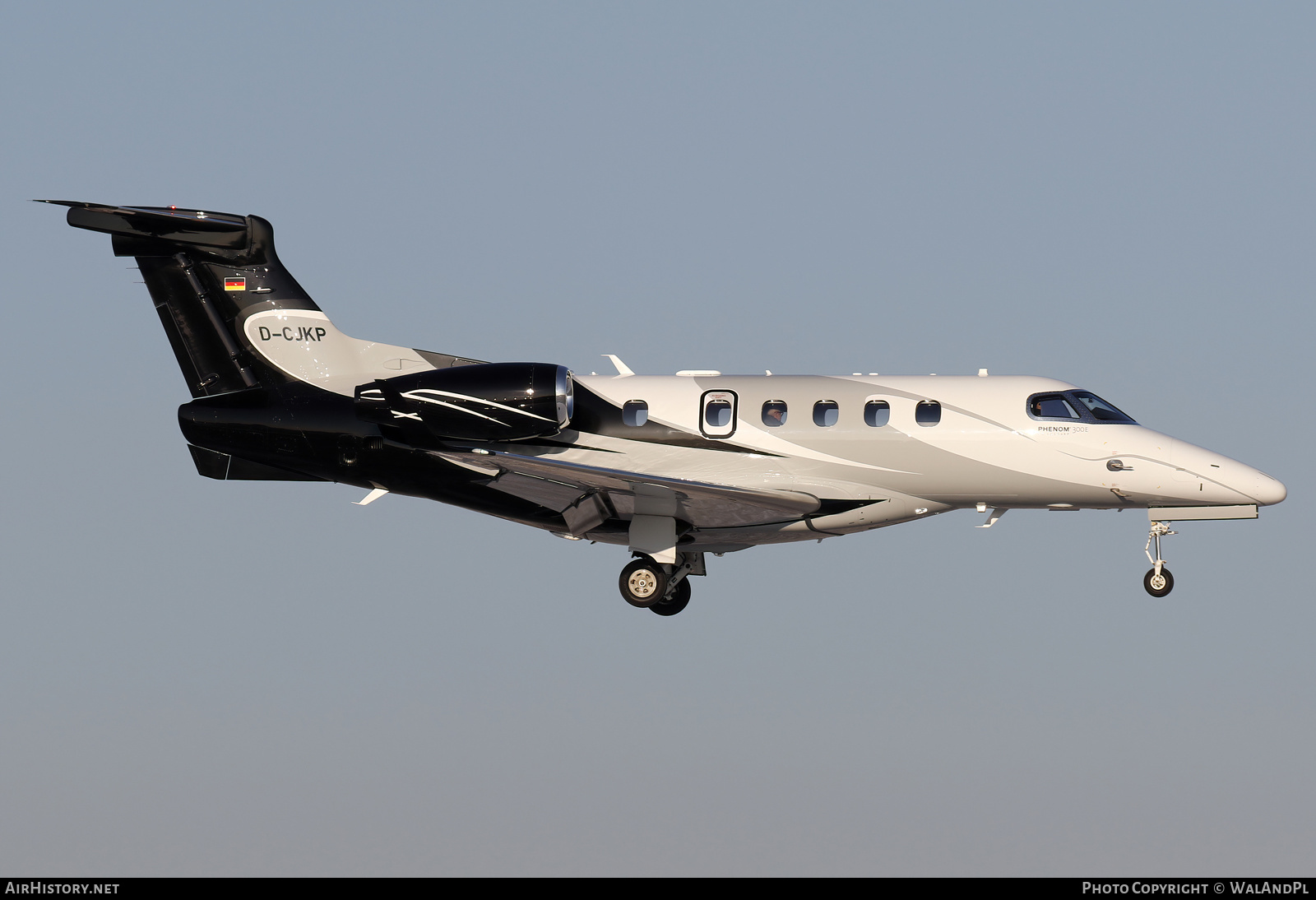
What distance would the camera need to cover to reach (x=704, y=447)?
24.7 metres

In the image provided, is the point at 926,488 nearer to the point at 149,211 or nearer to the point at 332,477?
the point at 332,477

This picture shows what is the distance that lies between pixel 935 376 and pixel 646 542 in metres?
5.66

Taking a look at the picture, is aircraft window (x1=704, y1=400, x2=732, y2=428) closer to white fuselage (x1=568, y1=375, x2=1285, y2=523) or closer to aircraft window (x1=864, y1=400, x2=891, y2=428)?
white fuselage (x1=568, y1=375, x2=1285, y2=523)

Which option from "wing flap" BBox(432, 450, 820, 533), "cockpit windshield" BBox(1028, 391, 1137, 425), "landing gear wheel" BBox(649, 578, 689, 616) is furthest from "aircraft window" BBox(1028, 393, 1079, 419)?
"landing gear wheel" BBox(649, 578, 689, 616)

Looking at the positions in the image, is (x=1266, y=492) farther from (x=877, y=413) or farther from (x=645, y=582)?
(x=645, y=582)

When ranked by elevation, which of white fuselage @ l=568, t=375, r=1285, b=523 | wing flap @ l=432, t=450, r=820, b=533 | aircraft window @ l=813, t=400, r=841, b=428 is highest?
aircraft window @ l=813, t=400, r=841, b=428

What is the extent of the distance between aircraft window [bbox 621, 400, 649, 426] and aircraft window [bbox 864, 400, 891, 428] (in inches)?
144

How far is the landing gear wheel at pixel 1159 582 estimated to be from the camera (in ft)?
79.3

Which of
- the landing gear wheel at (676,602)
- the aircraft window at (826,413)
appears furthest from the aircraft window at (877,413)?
the landing gear wheel at (676,602)

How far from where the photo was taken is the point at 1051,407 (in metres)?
24.5

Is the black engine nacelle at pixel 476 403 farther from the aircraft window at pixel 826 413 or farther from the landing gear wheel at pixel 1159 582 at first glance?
the landing gear wheel at pixel 1159 582

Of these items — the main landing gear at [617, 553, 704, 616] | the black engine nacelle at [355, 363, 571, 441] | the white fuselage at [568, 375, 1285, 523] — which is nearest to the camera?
the black engine nacelle at [355, 363, 571, 441]

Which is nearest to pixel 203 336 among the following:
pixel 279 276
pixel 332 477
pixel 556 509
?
pixel 279 276

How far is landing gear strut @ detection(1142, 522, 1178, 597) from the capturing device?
79.4 ft
